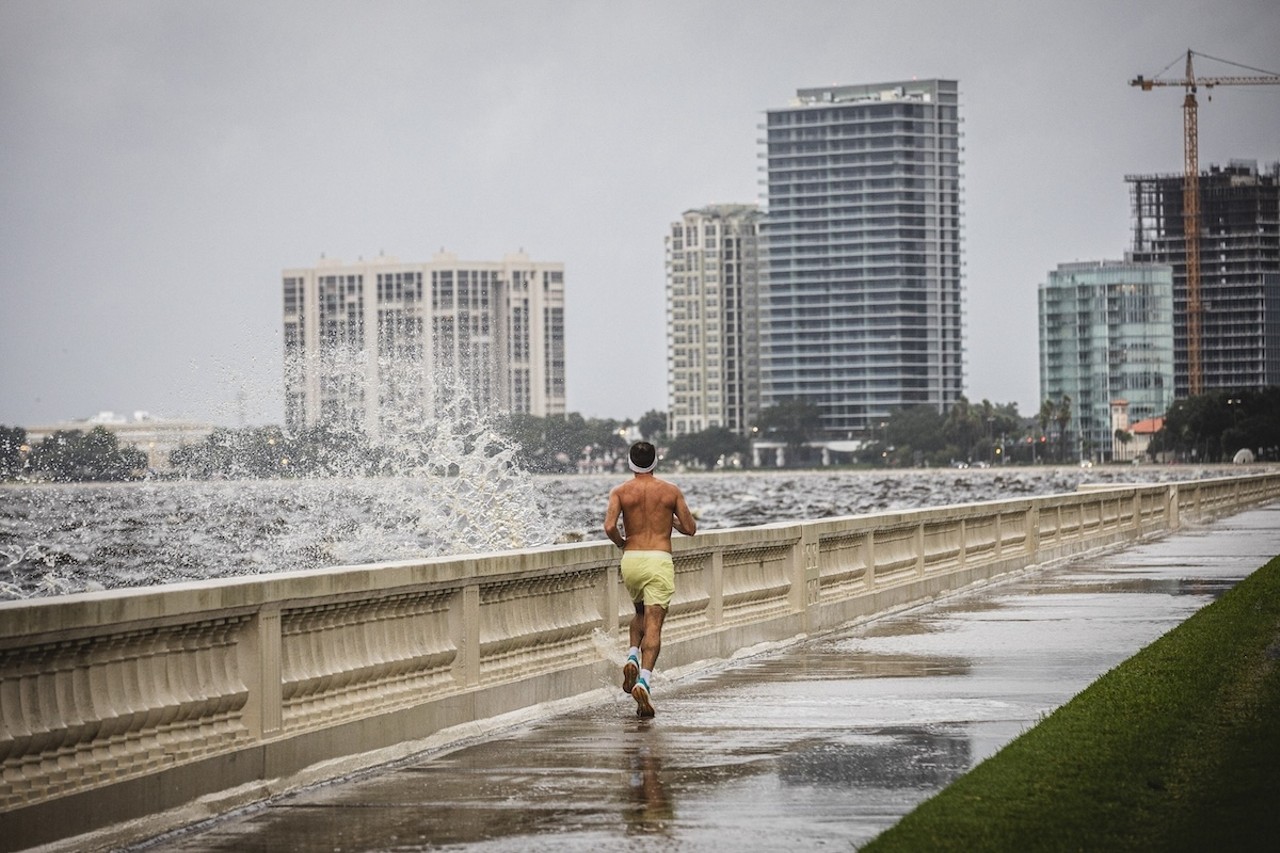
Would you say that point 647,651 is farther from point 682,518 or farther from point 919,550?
point 919,550

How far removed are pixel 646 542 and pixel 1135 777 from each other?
4356 millimetres

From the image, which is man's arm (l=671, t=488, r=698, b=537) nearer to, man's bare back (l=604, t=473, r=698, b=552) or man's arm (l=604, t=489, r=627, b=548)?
man's bare back (l=604, t=473, r=698, b=552)

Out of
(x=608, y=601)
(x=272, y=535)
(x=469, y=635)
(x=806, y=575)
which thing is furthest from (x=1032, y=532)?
(x=272, y=535)

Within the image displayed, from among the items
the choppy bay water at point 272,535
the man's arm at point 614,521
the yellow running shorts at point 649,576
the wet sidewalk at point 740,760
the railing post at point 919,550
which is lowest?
the choppy bay water at point 272,535

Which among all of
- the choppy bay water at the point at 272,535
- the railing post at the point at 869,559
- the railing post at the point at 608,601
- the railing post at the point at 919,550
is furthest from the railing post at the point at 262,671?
the choppy bay water at the point at 272,535

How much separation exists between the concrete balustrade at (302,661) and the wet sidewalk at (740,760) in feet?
0.85

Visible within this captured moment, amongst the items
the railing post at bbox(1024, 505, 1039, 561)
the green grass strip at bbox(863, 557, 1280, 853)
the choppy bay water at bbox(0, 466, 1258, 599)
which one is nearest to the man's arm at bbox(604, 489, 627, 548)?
the green grass strip at bbox(863, 557, 1280, 853)

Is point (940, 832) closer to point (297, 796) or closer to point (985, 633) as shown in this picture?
point (297, 796)

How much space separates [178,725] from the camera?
9336 millimetres

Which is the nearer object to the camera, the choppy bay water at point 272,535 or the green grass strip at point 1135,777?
the green grass strip at point 1135,777

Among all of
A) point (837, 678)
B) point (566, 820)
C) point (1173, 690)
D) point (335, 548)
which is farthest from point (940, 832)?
point (335, 548)

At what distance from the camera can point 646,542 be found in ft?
43.8

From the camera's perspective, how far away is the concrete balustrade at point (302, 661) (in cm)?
837

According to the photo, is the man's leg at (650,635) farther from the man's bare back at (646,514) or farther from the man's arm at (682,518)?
the man's arm at (682,518)
